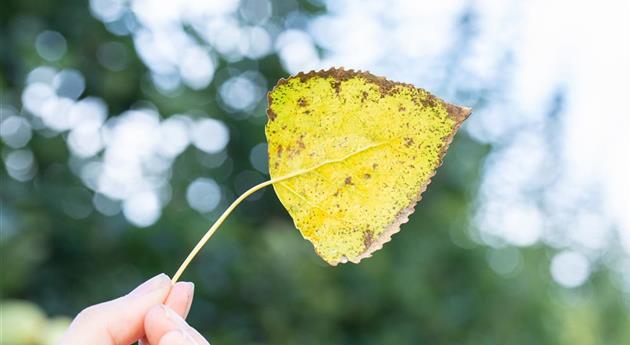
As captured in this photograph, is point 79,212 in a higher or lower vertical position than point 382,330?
lower

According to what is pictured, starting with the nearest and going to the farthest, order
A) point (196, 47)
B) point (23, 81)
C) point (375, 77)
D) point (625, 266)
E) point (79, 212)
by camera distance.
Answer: point (375, 77) < point (23, 81) < point (79, 212) < point (196, 47) < point (625, 266)

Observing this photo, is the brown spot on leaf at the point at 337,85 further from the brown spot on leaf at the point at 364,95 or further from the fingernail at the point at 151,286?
the fingernail at the point at 151,286

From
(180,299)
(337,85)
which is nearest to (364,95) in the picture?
(337,85)

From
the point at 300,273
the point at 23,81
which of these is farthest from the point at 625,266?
the point at 23,81

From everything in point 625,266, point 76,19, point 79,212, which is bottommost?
point 79,212

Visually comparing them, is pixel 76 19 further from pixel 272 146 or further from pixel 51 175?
pixel 272 146

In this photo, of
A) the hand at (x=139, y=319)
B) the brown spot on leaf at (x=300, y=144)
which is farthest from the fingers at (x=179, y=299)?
the brown spot on leaf at (x=300, y=144)
